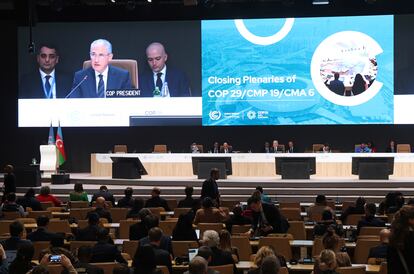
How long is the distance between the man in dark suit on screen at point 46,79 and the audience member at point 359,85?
29.9 feet

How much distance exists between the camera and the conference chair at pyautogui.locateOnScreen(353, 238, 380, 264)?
9461 mm

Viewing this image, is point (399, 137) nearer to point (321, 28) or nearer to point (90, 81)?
point (321, 28)

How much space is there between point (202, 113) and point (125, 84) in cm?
267

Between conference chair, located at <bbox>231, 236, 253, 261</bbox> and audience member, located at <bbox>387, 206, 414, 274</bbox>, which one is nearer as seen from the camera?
audience member, located at <bbox>387, 206, 414, 274</bbox>

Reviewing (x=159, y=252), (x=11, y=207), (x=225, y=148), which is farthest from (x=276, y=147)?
(x=159, y=252)

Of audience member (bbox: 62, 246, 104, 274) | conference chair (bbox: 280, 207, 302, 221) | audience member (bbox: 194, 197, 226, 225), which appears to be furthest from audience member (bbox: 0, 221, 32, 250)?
conference chair (bbox: 280, 207, 302, 221)

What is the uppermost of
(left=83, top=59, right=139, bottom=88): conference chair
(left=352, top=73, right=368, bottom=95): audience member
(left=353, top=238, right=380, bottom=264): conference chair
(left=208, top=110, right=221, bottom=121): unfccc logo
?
(left=83, top=59, right=139, bottom=88): conference chair

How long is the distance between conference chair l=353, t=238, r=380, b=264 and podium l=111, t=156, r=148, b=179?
13.4 metres

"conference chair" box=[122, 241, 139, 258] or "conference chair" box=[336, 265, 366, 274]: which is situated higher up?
"conference chair" box=[336, 265, 366, 274]

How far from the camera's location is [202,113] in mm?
24578

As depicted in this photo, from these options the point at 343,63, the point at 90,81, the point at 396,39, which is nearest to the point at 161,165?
the point at 90,81

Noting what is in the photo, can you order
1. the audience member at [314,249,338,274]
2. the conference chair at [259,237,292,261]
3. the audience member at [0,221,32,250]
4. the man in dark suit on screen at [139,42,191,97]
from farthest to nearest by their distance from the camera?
the man in dark suit on screen at [139,42,191,97] → the conference chair at [259,237,292,261] → the audience member at [0,221,32,250] → the audience member at [314,249,338,274]

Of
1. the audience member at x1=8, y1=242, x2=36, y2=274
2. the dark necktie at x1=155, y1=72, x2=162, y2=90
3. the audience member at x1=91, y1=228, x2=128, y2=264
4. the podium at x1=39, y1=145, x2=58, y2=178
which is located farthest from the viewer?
the dark necktie at x1=155, y1=72, x2=162, y2=90

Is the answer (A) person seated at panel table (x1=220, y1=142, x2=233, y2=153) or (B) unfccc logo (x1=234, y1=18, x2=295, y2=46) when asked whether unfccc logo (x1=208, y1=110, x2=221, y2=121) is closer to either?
(A) person seated at panel table (x1=220, y1=142, x2=233, y2=153)
